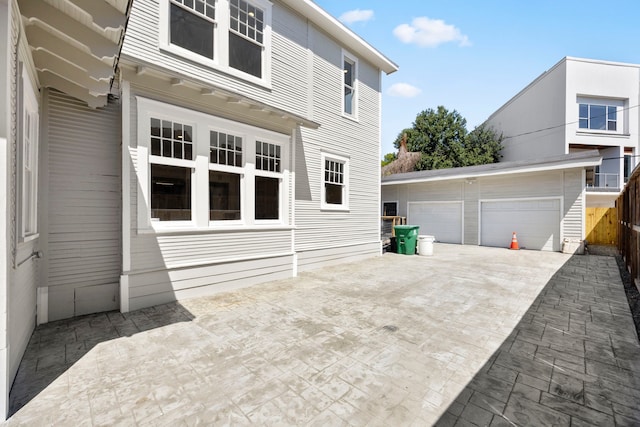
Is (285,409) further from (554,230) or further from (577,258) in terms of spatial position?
(554,230)

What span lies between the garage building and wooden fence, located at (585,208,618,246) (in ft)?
11.2

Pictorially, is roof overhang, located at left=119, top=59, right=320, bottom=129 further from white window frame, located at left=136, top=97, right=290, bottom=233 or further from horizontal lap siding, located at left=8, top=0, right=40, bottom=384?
horizontal lap siding, located at left=8, top=0, right=40, bottom=384

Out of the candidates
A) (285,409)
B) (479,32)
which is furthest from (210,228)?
(479,32)

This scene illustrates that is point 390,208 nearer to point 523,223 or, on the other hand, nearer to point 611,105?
point 523,223

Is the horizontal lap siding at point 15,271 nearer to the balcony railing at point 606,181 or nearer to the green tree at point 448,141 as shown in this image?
the green tree at point 448,141

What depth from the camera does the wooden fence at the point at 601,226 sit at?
12461 mm

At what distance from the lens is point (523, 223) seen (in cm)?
1171

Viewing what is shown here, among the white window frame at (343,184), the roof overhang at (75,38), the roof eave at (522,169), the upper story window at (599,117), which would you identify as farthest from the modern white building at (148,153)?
the upper story window at (599,117)

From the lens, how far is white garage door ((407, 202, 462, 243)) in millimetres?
13539

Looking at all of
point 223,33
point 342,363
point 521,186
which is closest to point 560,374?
point 342,363

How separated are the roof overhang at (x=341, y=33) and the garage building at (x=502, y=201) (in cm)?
623

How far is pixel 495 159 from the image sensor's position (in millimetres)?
22781

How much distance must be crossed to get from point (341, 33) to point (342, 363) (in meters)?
8.43

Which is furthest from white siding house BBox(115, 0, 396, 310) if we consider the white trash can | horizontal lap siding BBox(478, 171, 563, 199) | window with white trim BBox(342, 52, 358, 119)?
horizontal lap siding BBox(478, 171, 563, 199)
